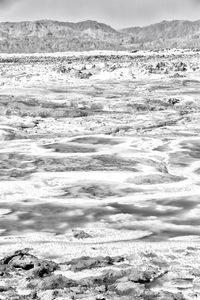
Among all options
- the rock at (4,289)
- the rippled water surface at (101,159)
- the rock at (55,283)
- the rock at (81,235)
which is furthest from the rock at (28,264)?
the rippled water surface at (101,159)

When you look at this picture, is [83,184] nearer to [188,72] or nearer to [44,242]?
[44,242]

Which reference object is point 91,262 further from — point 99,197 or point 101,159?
point 101,159

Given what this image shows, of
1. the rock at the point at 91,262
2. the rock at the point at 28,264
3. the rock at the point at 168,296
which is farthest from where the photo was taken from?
the rock at the point at 91,262

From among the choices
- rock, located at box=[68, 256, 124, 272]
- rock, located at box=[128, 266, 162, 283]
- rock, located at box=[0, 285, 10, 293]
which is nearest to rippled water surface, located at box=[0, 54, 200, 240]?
rock, located at box=[68, 256, 124, 272]

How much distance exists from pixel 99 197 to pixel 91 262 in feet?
12.9

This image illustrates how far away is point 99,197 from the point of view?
460 inches

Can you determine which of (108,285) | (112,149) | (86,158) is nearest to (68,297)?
(108,285)

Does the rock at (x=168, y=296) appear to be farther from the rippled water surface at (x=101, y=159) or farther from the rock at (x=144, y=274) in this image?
the rippled water surface at (x=101, y=159)

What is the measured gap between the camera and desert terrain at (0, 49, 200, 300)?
729 cm

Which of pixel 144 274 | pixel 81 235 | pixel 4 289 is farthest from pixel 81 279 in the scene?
pixel 81 235

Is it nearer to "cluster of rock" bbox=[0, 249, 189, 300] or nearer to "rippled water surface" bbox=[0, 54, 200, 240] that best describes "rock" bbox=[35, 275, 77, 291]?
"cluster of rock" bbox=[0, 249, 189, 300]

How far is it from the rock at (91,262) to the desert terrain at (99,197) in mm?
14

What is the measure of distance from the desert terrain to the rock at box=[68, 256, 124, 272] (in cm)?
1

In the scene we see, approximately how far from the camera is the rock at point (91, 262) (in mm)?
7648
